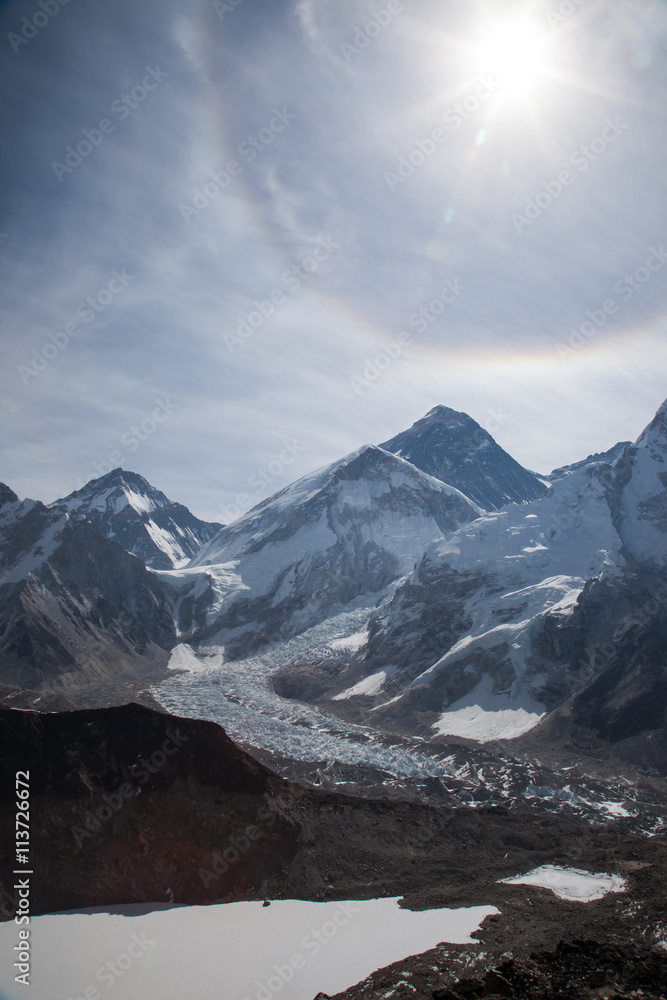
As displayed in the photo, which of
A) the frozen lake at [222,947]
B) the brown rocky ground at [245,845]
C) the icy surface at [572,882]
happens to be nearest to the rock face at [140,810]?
the brown rocky ground at [245,845]

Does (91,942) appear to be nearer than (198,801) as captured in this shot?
Yes

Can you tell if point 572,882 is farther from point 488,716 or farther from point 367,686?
point 367,686

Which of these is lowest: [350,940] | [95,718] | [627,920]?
[627,920]

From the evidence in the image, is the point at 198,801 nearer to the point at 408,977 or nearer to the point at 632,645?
the point at 408,977

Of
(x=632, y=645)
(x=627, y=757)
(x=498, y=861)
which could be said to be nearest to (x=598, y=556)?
(x=632, y=645)

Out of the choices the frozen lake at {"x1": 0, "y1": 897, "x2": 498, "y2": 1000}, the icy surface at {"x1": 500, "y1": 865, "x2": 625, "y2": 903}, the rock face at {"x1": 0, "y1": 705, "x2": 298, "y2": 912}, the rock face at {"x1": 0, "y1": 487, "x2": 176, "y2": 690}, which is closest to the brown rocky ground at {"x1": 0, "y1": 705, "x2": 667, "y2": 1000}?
the rock face at {"x1": 0, "y1": 705, "x2": 298, "y2": 912}

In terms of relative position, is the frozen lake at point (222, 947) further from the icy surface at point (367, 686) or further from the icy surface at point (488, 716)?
the icy surface at point (367, 686)

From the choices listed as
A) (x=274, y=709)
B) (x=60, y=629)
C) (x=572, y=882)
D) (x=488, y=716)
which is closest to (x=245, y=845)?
(x=572, y=882)

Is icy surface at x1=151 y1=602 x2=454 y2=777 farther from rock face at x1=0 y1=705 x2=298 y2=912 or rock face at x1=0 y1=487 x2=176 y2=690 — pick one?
rock face at x1=0 y1=705 x2=298 y2=912
